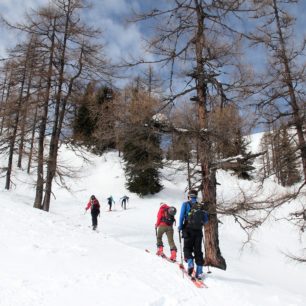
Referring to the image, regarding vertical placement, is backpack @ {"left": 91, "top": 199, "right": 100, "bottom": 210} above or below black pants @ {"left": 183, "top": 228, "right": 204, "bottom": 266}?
above

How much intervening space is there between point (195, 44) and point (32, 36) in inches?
393

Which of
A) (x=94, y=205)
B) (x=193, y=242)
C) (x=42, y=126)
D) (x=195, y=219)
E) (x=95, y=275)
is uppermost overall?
(x=42, y=126)

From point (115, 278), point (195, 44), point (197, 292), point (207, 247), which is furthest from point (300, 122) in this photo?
point (115, 278)

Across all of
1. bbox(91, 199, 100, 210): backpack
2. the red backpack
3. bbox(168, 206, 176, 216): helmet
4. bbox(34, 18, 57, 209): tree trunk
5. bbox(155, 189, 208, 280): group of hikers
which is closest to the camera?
bbox(155, 189, 208, 280): group of hikers

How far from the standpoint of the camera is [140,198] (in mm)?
34781

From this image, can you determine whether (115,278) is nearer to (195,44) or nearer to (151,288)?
(151,288)

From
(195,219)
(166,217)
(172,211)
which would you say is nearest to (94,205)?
(166,217)

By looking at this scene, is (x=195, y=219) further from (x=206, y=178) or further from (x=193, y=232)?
(x=206, y=178)

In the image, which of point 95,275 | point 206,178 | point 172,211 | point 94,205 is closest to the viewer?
point 95,275

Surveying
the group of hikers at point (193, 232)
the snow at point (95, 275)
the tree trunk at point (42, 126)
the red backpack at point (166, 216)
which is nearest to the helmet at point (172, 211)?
the red backpack at point (166, 216)

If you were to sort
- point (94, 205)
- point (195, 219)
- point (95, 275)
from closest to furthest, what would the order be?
point (95, 275)
point (195, 219)
point (94, 205)

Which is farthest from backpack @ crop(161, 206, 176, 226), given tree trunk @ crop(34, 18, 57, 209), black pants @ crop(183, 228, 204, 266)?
tree trunk @ crop(34, 18, 57, 209)

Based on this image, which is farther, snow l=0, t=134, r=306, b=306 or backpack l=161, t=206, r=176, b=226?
backpack l=161, t=206, r=176, b=226

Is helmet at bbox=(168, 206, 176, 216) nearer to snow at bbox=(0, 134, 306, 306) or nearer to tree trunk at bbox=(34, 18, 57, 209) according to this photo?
snow at bbox=(0, 134, 306, 306)
